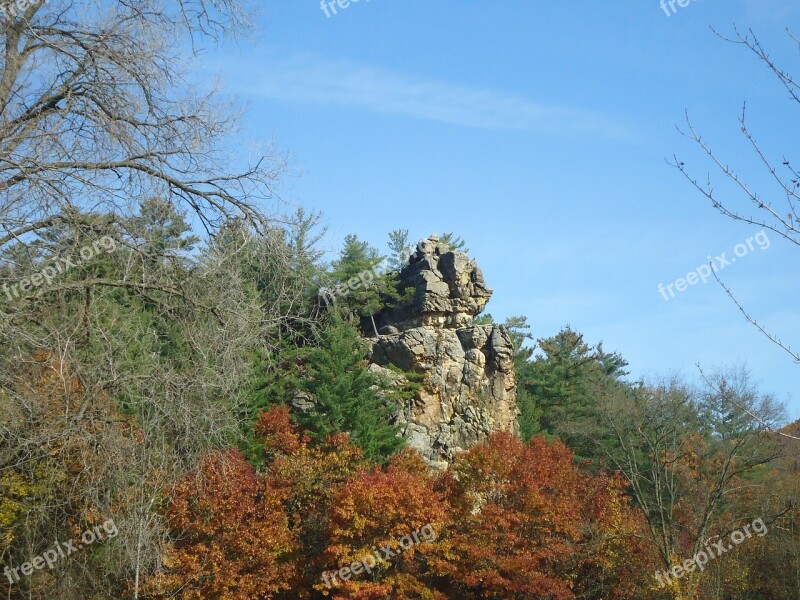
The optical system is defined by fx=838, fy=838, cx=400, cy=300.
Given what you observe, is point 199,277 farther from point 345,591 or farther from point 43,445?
point 345,591

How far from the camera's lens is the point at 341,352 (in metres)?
33.9

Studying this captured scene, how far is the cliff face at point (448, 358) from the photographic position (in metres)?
40.8
